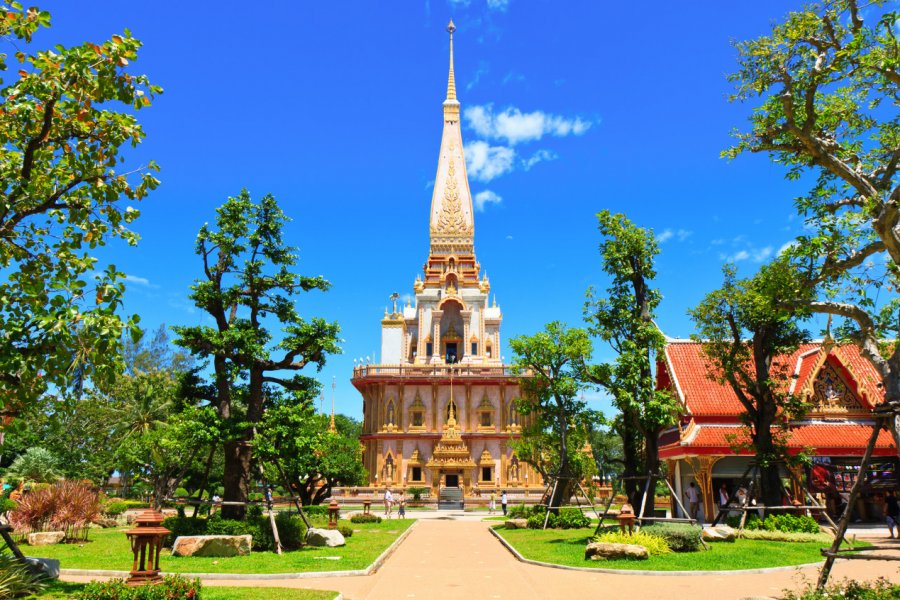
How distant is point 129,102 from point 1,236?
2.48 metres

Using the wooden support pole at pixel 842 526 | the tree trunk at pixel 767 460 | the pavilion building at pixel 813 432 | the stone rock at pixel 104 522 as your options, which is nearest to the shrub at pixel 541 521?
the pavilion building at pixel 813 432

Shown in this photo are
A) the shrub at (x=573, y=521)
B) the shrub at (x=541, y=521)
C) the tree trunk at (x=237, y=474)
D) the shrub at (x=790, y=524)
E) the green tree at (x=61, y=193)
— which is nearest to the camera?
the green tree at (x=61, y=193)

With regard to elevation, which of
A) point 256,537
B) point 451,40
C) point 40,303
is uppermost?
point 451,40

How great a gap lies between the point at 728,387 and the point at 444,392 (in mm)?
26015

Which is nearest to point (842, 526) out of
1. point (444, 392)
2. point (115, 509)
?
point (115, 509)

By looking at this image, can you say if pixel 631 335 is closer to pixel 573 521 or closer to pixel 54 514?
pixel 573 521

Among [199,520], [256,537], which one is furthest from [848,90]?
[199,520]

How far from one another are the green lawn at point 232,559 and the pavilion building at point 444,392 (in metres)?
27.1

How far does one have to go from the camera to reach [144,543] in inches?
407

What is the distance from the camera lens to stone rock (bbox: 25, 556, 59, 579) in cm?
1121

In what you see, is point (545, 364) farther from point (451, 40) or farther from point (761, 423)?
point (451, 40)

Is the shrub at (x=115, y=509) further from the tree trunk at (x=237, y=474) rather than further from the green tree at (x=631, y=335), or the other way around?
the green tree at (x=631, y=335)

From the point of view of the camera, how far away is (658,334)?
63.6 ft

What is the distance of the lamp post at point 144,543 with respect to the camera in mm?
9719
